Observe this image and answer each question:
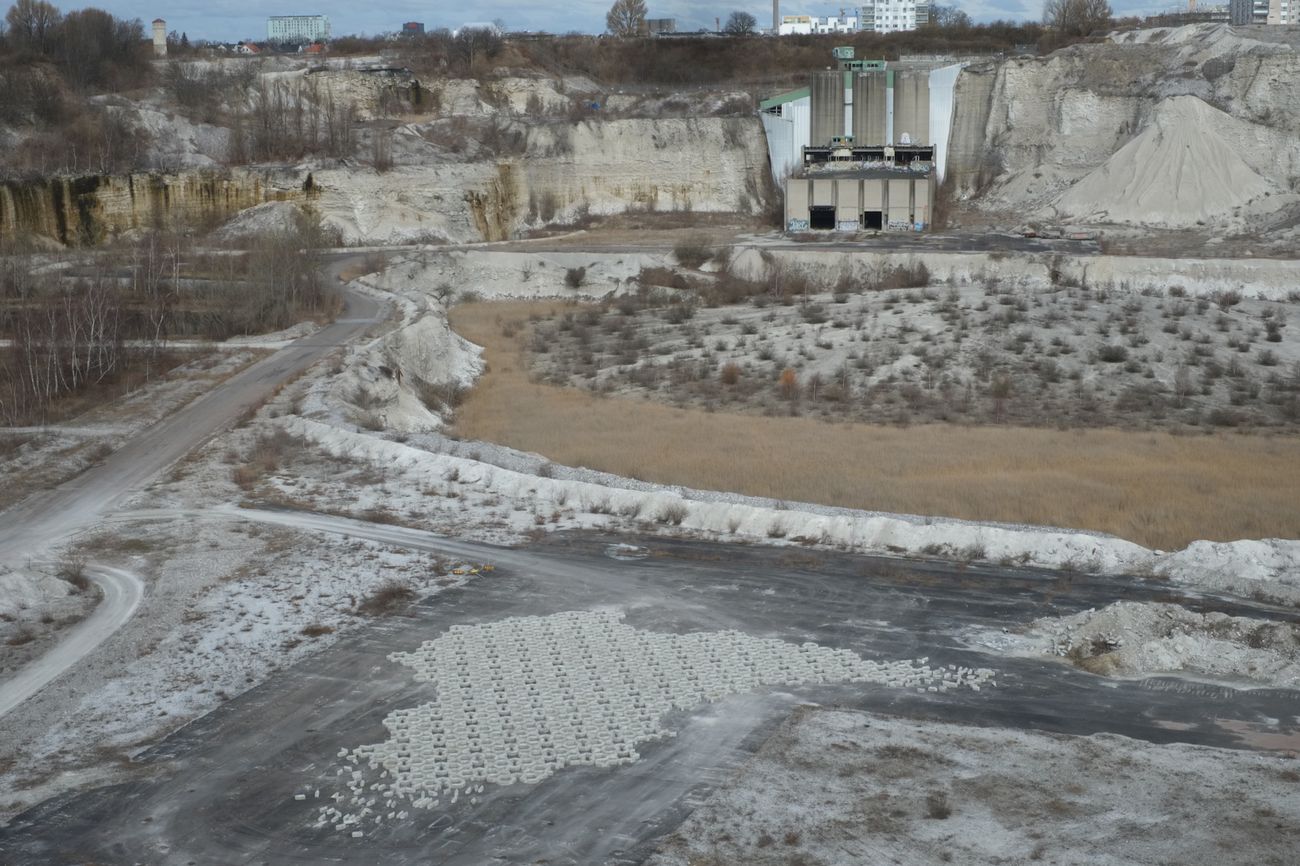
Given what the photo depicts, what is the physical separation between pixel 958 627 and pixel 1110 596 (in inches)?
86.8

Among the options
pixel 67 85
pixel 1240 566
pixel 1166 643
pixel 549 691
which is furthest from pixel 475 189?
pixel 1166 643

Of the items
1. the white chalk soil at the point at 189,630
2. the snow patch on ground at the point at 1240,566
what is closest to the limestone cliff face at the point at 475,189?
the white chalk soil at the point at 189,630

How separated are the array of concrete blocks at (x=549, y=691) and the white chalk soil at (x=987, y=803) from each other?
1360 mm

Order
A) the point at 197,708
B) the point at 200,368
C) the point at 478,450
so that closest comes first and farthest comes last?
the point at 197,708 < the point at 478,450 < the point at 200,368

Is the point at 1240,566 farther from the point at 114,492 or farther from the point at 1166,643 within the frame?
the point at 114,492

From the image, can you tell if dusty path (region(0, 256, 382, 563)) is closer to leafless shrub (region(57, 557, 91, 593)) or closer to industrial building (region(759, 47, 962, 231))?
leafless shrub (region(57, 557, 91, 593))

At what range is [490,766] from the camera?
11203mm

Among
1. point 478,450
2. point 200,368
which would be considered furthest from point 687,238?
point 478,450

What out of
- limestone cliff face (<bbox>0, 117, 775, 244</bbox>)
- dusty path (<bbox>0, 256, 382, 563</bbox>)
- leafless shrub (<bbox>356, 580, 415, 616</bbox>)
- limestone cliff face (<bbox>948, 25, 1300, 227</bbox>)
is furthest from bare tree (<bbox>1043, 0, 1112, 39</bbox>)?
leafless shrub (<bbox>356, 580, 415, 616</bbox>)

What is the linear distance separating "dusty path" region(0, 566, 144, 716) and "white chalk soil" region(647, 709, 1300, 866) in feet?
24.3

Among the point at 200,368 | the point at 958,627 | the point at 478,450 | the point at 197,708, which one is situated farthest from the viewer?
the point at 200,368

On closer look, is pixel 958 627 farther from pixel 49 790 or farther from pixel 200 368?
pixel 200 368

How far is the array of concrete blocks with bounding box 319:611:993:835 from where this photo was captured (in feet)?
36.2

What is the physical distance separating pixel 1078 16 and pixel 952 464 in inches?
2876
